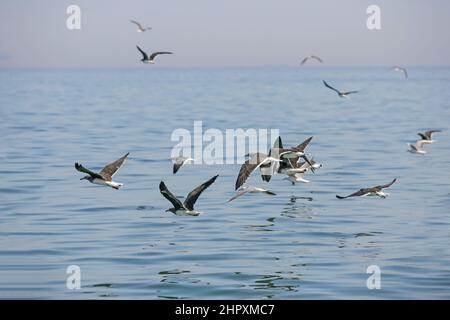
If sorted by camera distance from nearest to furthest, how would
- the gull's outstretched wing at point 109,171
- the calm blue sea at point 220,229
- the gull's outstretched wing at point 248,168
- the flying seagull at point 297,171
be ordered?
1. the calm blue sea at point 220,229
2. the gull's outstretched wing at point 248,168
3. the gull's outstretched wing at point 109,171
4. the flying seagull at point 297,171

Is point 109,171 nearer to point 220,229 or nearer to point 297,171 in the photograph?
point 220,229

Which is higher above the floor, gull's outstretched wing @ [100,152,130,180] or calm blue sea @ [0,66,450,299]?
gull's outstretched wing @ [100,152,130,180]

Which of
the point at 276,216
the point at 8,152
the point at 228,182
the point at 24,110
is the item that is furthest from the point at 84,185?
the point at 24,110

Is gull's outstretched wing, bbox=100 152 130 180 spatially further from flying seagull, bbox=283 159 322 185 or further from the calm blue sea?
flying seagull, bbox=283 159 322 185

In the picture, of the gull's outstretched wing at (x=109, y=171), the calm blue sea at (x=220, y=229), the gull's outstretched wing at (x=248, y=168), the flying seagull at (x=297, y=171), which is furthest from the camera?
the flying seagull at (x=297, y=171)

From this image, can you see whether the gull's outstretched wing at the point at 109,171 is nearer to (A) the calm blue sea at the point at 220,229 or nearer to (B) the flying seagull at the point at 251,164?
(A) the calm blue sea at the point at 220,229

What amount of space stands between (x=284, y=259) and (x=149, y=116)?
52.1m

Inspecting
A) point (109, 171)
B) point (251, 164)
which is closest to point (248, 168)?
point (251, 164)

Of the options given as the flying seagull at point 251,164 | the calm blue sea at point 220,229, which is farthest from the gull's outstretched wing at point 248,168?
the calm blue sea at point 220,229

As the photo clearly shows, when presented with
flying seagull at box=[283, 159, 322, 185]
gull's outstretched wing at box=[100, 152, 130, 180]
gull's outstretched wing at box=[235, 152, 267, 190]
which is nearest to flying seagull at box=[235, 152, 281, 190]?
gull's outstretched wing at box=[235, 152, 267, 190]

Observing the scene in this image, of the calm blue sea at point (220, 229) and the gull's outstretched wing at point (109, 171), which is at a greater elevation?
the gull's outstretched wing at point (109, 171)

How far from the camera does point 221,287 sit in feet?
60.5
